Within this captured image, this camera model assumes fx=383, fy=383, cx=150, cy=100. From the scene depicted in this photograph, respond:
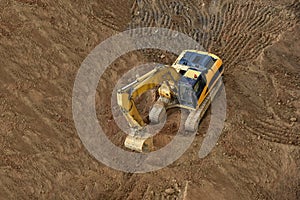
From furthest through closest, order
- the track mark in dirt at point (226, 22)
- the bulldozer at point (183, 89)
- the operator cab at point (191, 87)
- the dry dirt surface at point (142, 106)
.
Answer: the track mark in dirt at point (226, 22), the operator cab at point (191, 87), the dry dirt surface at point (142, 106), the bulldozer at point (183, 89)

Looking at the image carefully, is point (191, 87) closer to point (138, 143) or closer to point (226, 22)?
point (138, 143)

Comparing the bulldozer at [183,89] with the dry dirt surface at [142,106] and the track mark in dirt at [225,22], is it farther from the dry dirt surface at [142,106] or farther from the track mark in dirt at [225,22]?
the track mark in dirt at [225,22]

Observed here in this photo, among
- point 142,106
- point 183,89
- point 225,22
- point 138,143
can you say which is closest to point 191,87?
point 183,89

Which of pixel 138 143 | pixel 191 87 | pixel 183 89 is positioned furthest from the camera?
pixel 183 89

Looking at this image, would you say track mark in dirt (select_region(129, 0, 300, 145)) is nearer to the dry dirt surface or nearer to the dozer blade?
the dry dirt surface

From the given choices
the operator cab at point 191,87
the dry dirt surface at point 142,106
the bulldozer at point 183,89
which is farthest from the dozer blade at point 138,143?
the operator cab at point 191,87

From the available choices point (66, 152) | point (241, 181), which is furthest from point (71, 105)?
point (241, 181)

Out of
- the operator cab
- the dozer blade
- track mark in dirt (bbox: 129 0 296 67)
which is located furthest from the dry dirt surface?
the dozer blade

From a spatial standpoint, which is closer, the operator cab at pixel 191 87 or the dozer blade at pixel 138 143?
the dozer blade at pixel 138 143
